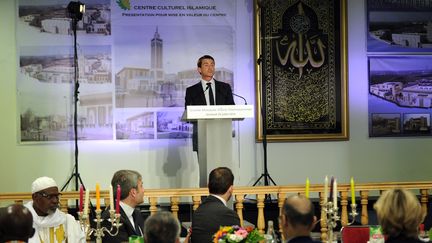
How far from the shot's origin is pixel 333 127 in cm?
830

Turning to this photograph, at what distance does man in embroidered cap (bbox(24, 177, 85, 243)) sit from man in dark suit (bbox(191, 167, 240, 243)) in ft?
3.09

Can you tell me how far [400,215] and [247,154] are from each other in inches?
210

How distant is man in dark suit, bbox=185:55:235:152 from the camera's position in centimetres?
677

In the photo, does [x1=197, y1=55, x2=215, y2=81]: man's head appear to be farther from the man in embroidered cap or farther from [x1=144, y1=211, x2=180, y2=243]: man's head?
[x1=144, y1=211, x2=180, y2=243]: man's head

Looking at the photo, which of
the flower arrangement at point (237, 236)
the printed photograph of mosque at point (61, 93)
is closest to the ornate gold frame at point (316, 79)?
the printed photograph of mosque at point (61, 93)

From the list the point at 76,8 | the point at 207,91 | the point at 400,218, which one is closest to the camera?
the point at 400,218

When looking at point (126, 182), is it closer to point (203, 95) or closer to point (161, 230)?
point (161, 230)

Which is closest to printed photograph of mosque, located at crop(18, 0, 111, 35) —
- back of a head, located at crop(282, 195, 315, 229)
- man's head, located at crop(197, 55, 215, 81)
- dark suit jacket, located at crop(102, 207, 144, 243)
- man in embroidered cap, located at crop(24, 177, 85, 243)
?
man's head, located at crop(197, 55, 215, 81)

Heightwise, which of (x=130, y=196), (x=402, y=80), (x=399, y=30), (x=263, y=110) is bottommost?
(x=130, y=196)

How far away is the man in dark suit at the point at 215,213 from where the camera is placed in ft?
13.7

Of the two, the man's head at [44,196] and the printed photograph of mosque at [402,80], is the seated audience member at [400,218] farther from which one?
the printed photograph of mosque at [402,80]

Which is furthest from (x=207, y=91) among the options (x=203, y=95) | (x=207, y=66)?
(x=207, y=66)

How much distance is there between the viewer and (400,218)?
2912 millimetres

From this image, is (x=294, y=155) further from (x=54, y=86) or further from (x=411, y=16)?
(x=54, y=86)
